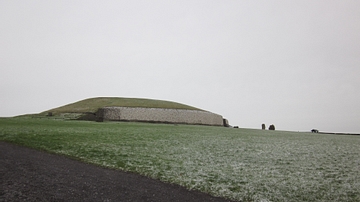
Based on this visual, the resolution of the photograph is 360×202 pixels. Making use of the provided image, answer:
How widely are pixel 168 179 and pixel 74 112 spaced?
5690 centimetres

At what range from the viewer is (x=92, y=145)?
64.4 ft

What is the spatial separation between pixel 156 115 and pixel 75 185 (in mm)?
52787

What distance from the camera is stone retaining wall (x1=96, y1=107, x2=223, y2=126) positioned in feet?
194

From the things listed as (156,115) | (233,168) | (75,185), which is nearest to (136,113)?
(156,115)

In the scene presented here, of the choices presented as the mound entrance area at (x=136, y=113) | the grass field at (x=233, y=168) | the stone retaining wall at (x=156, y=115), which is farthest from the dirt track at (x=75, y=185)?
the stone retaining wall at (x=156, y=115)

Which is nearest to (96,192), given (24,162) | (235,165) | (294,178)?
(24,162)

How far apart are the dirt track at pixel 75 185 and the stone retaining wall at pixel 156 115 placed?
45.8 metres

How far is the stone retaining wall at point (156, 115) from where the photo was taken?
2334 inches

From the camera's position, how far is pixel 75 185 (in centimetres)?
1009

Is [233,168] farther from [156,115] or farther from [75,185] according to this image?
[156,115]

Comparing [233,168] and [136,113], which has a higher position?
[136,113]

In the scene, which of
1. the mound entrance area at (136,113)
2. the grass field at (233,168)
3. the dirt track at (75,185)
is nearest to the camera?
the dirt track at (75,185)

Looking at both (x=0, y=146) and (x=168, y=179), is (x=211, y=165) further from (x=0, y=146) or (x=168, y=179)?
(x=0, y=146)

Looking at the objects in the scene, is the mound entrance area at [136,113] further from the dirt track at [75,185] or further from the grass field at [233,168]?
the dirt track at [75,185]
